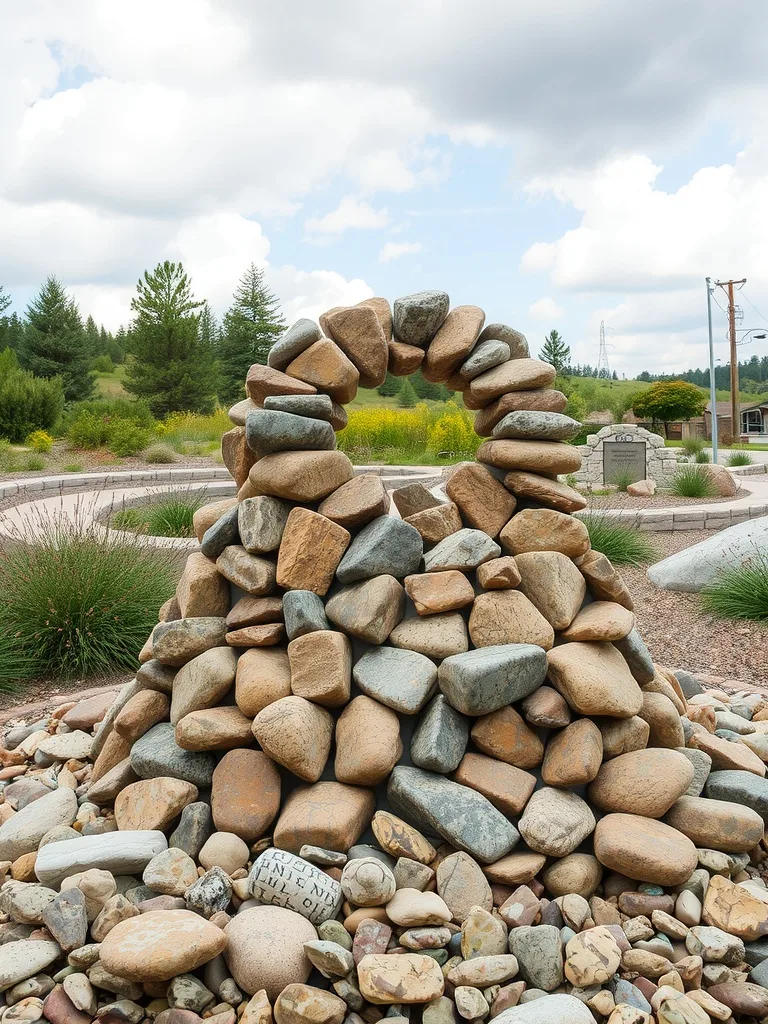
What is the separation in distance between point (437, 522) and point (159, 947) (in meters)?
1.52

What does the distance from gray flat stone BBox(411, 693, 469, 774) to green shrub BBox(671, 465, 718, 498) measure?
475 inches

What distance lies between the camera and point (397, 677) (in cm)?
240

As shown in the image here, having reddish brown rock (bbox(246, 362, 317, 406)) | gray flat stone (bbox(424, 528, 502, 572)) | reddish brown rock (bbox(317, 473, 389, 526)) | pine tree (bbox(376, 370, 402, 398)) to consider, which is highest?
pine tree (bbox(376, 370, 402, 398))

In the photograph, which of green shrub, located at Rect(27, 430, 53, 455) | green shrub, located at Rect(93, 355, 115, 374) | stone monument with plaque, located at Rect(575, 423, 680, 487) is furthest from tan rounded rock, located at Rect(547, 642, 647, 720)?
green shrub, located at Rect(93, 355, 115, 374)

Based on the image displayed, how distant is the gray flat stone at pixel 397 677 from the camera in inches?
92.0

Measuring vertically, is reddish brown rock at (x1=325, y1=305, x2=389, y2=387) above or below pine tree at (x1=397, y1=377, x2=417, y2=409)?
below

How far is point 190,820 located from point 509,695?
3.28 ft

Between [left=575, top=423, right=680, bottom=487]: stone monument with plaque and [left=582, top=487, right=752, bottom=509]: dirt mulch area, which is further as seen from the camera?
[left=575, top=423, right=680, bottom=487]: stone monument with plaque

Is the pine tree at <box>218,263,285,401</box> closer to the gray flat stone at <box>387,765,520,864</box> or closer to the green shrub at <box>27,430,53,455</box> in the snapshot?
the green shrub at <box>27,430,53,455</box>

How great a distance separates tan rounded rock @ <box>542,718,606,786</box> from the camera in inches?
90.0

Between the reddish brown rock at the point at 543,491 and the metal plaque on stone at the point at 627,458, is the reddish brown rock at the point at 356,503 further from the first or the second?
the metal plaque on stone at the point at 627,458

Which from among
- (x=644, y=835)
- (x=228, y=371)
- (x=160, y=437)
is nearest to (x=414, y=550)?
(x=644, y=835)

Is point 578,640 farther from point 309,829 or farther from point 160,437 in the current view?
point 160,437

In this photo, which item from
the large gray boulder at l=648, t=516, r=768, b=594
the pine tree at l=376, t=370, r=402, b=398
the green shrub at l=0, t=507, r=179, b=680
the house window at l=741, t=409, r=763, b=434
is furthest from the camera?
the house window at l=741, t=409, r=763, b=434
